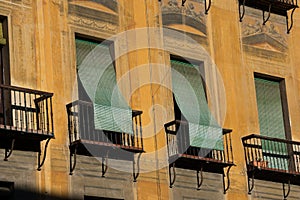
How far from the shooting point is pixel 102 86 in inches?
1090

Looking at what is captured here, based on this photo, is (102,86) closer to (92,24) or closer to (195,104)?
(92,24)

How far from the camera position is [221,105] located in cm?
3009

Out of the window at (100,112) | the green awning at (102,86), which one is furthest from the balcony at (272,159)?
the green awning at (102,86)

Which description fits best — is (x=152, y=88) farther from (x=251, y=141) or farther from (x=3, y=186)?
(x=3, y=186)

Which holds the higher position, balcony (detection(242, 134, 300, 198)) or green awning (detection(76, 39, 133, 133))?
green awning (detection(76, 39, 133, 133))

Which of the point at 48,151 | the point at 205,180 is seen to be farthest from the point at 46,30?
the point at 205,180

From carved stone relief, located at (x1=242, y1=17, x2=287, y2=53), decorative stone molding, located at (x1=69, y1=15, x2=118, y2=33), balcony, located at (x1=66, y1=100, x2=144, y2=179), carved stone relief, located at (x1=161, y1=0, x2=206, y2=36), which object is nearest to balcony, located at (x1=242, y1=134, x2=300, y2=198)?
carved stone relief, located at (x1=242, y1=17, x2=287, y2=53)

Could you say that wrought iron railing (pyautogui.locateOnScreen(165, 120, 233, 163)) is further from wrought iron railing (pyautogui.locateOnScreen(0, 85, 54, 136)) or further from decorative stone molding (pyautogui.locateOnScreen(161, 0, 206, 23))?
wrought iron railing (pyautogui.locateOnScreen(0, 85, 54, 136))

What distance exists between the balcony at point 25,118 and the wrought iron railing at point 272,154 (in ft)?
22.4

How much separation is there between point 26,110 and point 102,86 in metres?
3.02

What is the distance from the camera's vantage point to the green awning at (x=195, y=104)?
94.4 feet

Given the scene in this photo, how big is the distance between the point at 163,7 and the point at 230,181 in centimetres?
523

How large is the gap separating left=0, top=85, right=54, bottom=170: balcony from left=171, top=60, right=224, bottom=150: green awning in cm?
476

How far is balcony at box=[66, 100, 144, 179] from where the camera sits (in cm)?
2597
